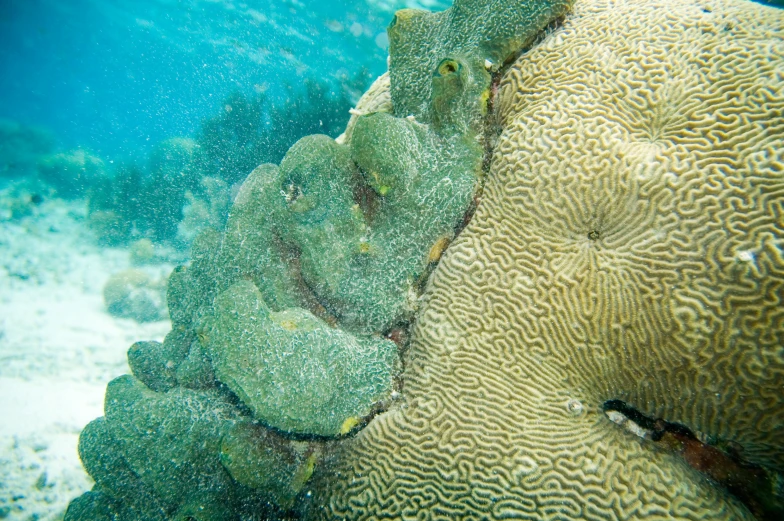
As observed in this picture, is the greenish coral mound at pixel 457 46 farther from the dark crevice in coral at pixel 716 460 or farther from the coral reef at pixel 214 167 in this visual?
the coral reef at pixel 214 167

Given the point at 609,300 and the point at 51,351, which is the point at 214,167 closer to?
the point at 51,351

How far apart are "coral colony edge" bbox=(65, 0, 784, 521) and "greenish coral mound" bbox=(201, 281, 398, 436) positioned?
0.05ft

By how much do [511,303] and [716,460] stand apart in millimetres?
1537

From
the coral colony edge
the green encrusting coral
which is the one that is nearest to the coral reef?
the green encrusting coral

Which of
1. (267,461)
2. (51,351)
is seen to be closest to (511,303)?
(267,461)

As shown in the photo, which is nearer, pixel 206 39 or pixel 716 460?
pixel 716 460

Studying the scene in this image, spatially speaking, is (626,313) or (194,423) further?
(194,423)

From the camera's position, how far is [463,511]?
2.34 metres

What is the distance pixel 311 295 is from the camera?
3.23m

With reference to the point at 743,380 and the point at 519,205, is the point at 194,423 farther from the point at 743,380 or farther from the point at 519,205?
the point at 743,380

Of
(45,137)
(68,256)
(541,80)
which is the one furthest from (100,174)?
(541,80)

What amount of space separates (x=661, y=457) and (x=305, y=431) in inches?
87.5

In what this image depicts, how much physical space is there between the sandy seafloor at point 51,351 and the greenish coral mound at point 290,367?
18.5 feet

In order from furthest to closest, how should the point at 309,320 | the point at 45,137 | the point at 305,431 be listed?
the point at 45,137 → the point at 309,320 → the point at 305,431
